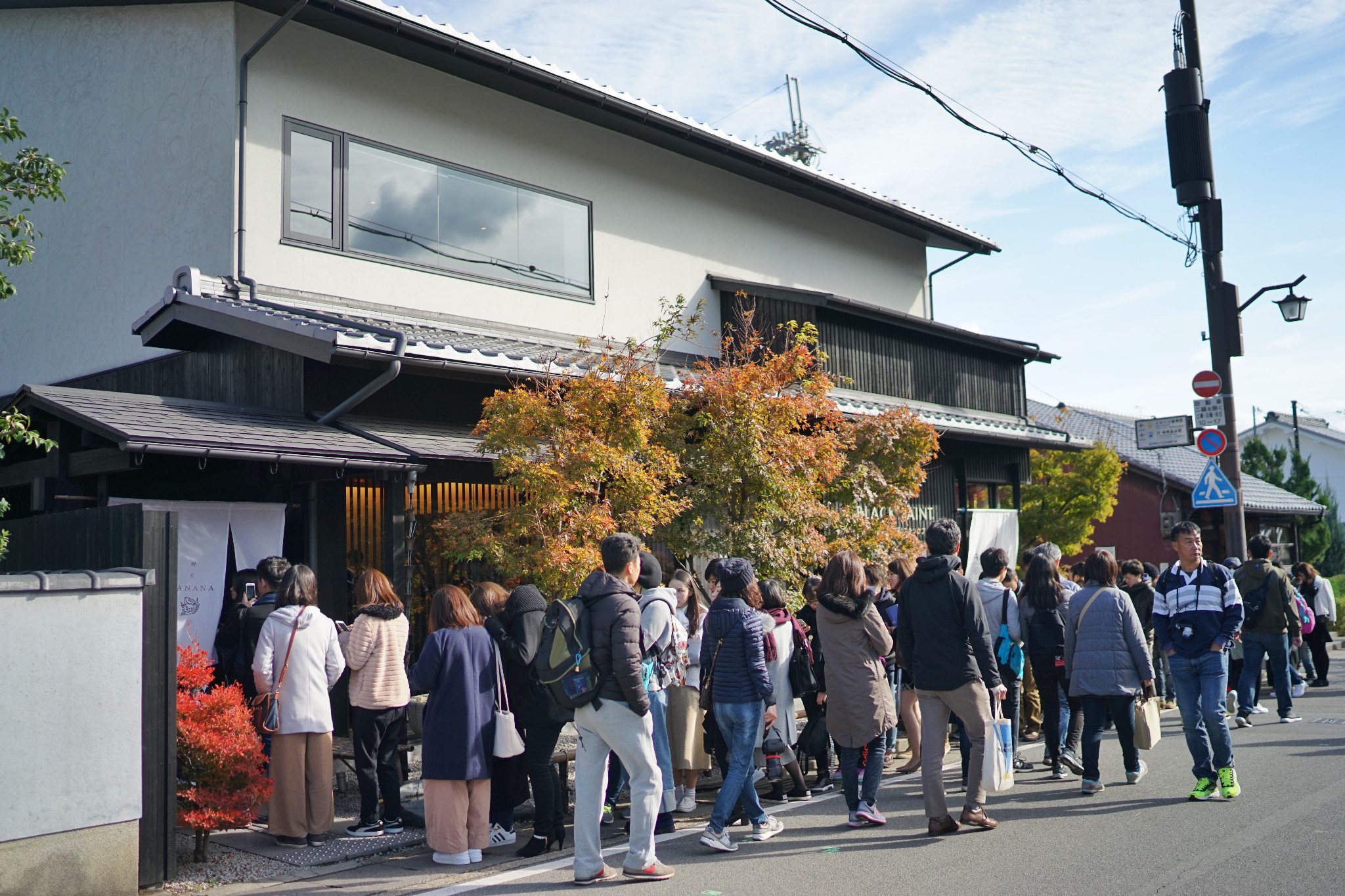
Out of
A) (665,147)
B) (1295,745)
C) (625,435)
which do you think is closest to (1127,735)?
(1295,745)

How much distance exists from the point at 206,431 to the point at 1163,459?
32.2 m

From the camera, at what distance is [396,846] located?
7.60m

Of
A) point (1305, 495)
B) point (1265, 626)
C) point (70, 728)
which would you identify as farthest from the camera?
point (1305, 495)

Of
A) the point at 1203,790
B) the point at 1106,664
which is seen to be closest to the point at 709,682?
the point at 1106,664

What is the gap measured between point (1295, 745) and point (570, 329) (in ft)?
32.0

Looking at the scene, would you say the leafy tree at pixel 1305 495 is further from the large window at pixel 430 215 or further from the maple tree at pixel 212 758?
the maple tree at pixel 212 758

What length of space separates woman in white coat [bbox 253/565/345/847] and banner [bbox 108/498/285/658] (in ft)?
7.70

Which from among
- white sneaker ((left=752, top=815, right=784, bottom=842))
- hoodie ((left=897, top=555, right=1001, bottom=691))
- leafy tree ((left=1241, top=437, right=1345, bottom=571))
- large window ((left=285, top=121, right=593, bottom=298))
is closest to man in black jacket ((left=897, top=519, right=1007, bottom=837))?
hoodie ((left=897, top=555, right=1001, bottom=691))

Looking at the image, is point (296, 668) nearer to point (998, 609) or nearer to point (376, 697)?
point (376, 697)

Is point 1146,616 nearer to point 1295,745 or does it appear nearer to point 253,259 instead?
point 1295,745

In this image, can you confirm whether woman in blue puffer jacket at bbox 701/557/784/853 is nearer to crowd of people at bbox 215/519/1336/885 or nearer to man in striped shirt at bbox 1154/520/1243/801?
crowd of people at bbox 215/519/1336/885

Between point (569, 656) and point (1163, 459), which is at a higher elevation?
point (1163, 459)

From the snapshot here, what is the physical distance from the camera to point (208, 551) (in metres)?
9.77

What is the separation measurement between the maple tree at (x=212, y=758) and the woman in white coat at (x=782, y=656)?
11.9 ft
